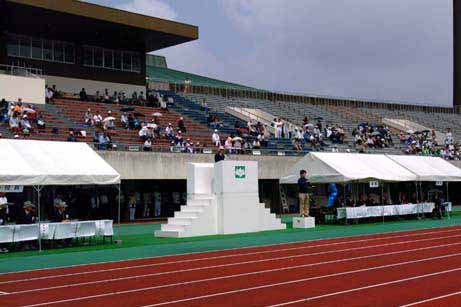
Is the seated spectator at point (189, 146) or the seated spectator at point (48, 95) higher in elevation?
the seated spectator at point (48, 95)

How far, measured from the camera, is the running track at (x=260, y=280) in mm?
11125

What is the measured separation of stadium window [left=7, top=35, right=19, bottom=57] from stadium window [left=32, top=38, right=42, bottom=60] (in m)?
1.07

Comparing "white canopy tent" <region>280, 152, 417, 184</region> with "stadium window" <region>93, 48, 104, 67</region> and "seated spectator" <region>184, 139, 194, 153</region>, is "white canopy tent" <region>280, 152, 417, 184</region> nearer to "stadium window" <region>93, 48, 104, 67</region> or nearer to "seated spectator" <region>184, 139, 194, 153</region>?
"seated spectator" <region>184, 139, 194, 153</region>

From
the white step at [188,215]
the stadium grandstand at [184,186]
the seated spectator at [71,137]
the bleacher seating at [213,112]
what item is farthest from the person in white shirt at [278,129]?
the white step at [188,215]

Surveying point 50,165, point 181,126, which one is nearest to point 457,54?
point 181,126

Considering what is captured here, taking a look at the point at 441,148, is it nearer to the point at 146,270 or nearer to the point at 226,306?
the point at 146,270

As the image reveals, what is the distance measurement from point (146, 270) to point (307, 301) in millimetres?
5132

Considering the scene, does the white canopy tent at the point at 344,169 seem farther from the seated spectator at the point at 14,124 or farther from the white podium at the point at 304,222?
the seated spectator at the point at 14,124

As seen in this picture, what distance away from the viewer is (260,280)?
43.5ft

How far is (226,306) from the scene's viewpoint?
10.6m

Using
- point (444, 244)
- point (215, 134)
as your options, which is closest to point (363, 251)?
point (444, 244)

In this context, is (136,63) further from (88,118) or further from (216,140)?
(88,118)

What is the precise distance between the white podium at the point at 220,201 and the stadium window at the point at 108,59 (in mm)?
20291

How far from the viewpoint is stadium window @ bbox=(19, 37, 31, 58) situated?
3994 cm
